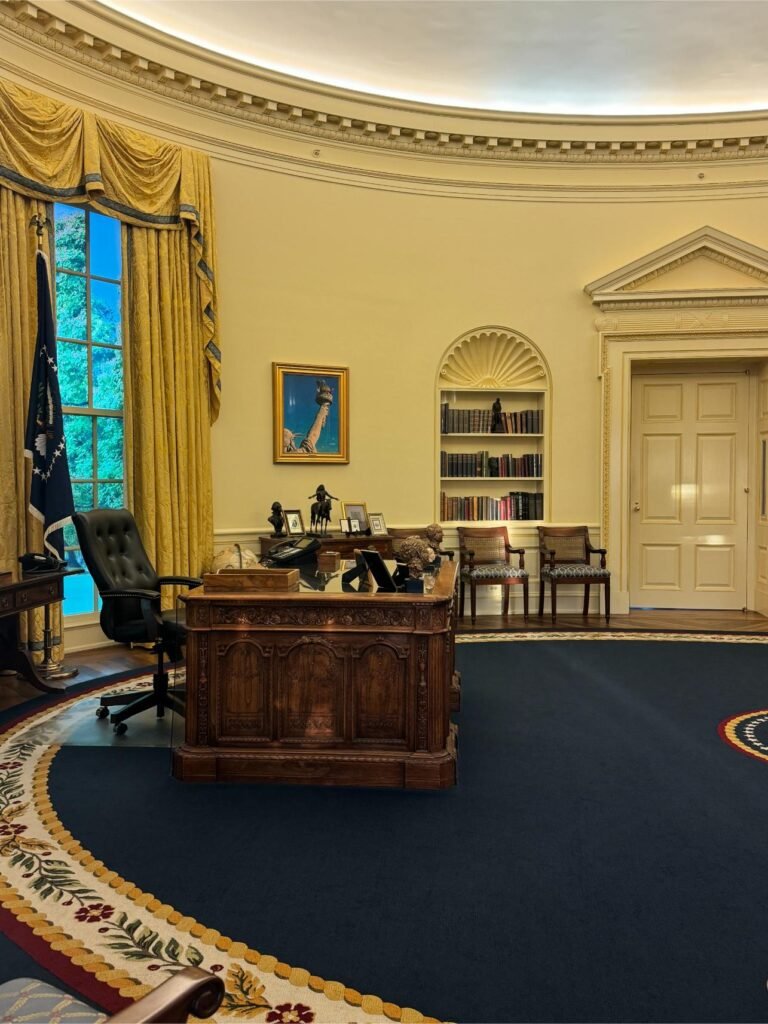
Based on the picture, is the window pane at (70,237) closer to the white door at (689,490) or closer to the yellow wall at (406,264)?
the yellow wall at (406,264)

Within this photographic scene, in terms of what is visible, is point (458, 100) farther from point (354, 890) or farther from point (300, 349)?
point (354, 890)

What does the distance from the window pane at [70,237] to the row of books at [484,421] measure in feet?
11.8

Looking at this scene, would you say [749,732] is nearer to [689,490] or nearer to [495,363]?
[689,490]

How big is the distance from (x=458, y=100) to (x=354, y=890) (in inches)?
289

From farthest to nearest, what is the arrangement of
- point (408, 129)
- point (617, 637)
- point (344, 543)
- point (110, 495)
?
point (408, 129) → point (344, 543) → point (617, 637) → point (110, 495)

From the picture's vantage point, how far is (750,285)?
7469 mm

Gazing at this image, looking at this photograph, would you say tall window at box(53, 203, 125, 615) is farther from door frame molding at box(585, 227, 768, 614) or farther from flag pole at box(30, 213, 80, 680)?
door frame molding at box(585, 227, 768, 614)

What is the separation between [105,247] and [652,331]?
16.8 feet

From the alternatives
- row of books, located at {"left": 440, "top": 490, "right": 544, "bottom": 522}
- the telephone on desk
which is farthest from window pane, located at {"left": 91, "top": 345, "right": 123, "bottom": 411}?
row of books, located at {"left": 440, "top": 490, "right": 544, "bottom": 522}

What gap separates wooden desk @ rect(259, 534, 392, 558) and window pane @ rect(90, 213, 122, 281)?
2.51 meters

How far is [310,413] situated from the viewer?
23.3 feet

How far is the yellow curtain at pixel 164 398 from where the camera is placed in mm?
5957

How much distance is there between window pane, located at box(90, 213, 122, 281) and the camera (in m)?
5.91

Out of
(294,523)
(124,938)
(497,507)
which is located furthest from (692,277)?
(124,938)
